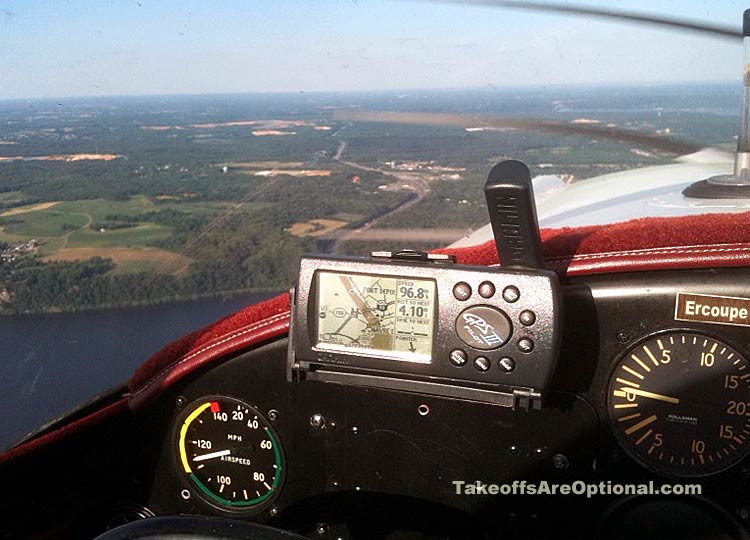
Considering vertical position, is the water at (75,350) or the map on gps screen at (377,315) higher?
the map on gps screen at (377,315)

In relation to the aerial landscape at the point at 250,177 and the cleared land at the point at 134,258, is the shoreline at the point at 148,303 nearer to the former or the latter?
the aerial landscape at the point at 250,177

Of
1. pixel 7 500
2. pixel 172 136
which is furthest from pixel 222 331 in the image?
pixel 172 136

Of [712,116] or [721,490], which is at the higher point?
[712,116]

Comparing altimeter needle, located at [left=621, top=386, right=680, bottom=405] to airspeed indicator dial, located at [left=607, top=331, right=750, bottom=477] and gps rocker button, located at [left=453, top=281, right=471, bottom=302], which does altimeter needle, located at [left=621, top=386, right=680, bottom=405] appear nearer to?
airspeed indicator dial, located at [left=607, top=331, right=750, bottom=477]

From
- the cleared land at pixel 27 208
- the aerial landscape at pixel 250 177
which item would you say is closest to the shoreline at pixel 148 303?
the aerial landscape at pixel 250 177

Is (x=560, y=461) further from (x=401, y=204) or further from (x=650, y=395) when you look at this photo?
(x=401, y=204)

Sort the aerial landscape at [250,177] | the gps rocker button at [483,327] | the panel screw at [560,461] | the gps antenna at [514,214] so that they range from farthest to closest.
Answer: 1. the aerial landscape at [250,177]
2. the panel screw at [560,461]
3. the gps rocker button at [483,327]
4. the gps antenna at [514,214]

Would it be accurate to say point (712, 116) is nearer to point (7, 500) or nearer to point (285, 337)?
point (285, 337)
